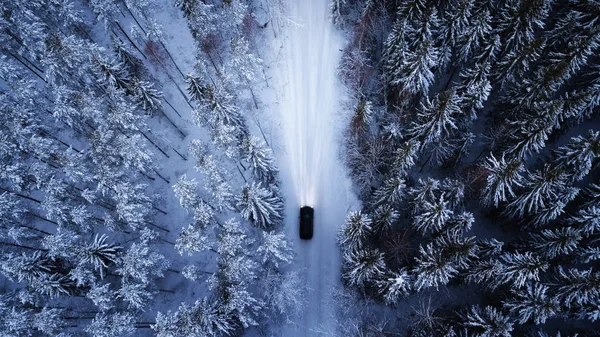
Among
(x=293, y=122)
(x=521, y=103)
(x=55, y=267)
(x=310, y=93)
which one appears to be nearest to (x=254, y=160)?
(x=293, y=122)

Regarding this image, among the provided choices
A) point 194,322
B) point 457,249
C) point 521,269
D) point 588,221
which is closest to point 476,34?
point 588,221

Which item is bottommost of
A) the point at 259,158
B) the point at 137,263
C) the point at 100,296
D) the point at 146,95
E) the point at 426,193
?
the point at 100,296

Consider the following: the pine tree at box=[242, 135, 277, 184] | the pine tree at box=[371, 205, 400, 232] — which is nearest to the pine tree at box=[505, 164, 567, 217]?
the pine tree at box=[371, 205, 400, 232]

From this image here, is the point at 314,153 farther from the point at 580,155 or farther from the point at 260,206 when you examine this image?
the point at 580,155

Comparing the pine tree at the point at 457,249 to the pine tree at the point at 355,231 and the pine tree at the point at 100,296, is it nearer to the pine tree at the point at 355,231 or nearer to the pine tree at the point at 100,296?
the pine tree at the point at 355,231

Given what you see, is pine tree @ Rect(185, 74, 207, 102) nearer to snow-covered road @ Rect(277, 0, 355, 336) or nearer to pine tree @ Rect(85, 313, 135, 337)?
snow-covered road @ Rect(277, 0, 355, 336)

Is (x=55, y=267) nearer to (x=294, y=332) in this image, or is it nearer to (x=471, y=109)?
(x=294, y=332)

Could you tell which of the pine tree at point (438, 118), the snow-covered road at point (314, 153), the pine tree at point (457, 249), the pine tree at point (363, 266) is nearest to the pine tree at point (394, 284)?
the pine tree at point (363, 266)
